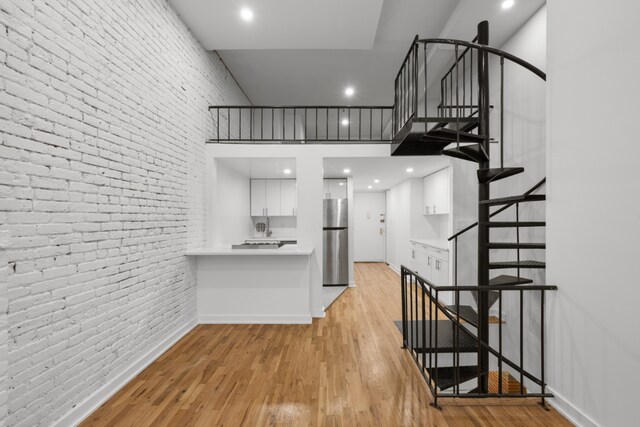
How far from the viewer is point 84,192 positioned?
2.13 meters

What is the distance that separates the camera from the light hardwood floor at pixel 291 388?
2.07 meters

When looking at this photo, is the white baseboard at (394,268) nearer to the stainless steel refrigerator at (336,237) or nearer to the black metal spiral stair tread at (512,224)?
the stainless steel refrigerator at (336,237)

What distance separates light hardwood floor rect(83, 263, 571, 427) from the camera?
207 cm

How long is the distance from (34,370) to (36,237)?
0.80m

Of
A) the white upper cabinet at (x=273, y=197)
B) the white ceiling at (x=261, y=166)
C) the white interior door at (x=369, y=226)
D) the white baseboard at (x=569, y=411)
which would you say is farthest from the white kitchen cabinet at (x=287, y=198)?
the white baseboard at (x=569, y=411)

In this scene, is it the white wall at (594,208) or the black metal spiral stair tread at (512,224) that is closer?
the white wall at (594,208)

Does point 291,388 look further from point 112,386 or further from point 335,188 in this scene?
point 335,188

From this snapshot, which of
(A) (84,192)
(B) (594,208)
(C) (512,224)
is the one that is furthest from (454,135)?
(A) (84,192)

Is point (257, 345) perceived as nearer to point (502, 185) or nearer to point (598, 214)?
point (598, 214)

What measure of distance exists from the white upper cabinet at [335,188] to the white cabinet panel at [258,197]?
54.0 inches

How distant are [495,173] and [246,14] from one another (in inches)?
124

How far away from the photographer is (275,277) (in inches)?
157

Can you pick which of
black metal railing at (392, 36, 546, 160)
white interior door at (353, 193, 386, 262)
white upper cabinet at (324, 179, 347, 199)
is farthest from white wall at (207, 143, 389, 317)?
white interior door at (353, 193, 386, 262)

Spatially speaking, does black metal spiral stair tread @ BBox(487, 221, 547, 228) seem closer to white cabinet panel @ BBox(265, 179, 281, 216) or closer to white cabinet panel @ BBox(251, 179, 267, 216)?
white cabinet panel @ BBox(265, 179, 281, 216)
